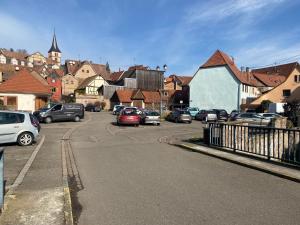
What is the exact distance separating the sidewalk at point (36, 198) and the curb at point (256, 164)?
5525mm

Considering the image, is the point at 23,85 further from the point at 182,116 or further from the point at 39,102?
the point at 182,116

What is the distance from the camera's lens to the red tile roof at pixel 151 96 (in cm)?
6054

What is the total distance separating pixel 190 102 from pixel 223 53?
10.1 metres

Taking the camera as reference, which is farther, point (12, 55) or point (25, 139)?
point (12, 55)

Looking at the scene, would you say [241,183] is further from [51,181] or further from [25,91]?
[25,91]

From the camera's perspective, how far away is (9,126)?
13672 mm

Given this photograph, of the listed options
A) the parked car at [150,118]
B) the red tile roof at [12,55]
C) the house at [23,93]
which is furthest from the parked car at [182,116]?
the red tile roof at [12,55]

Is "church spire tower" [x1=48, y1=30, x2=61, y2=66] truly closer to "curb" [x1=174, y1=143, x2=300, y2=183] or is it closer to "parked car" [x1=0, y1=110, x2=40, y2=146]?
"parked car" [x1=0, y1=110, x2=40, y2=146]

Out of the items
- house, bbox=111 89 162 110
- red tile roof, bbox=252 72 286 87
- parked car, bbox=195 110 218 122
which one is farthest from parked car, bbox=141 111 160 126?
red tile roof, bbox=252 72 286 87

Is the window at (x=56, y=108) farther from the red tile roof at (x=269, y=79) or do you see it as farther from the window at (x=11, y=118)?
the red tile roof at (x=269, y=79)

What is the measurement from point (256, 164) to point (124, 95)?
52863 mm

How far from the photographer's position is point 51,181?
7473 mm

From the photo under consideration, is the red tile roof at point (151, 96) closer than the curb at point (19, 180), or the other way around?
the curb at point (19, 180)

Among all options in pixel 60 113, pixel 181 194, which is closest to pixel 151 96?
pixel 60 113
